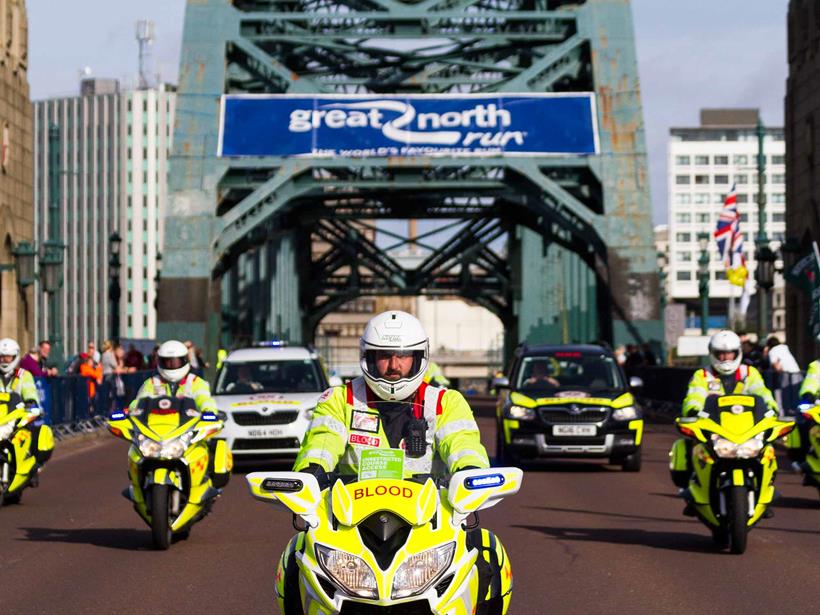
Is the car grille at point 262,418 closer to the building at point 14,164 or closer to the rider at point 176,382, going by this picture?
the rider at point 176,382

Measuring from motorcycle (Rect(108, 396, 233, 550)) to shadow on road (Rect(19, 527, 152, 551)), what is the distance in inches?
11.6

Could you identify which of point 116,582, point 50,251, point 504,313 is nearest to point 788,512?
point 116,582

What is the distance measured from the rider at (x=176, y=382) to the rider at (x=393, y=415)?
6768 mm

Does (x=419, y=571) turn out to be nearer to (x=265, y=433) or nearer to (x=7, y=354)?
(x=7, y=354)

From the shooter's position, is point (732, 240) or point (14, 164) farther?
point (732, 240)

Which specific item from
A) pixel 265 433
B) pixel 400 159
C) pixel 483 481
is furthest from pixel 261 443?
pixel 400 159

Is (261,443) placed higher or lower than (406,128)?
lower

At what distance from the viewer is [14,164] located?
46.0 metres

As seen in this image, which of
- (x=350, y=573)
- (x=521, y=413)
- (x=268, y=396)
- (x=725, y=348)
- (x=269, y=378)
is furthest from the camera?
(x=269, y=378)

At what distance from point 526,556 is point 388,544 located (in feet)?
20.7

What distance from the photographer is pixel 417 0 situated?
4909 centimetres

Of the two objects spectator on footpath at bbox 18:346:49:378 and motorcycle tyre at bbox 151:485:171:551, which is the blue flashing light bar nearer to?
motorcycle tyre at bbox 151:485:171:551

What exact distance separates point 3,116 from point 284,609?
129ft

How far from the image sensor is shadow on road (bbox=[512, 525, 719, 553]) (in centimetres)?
1323
